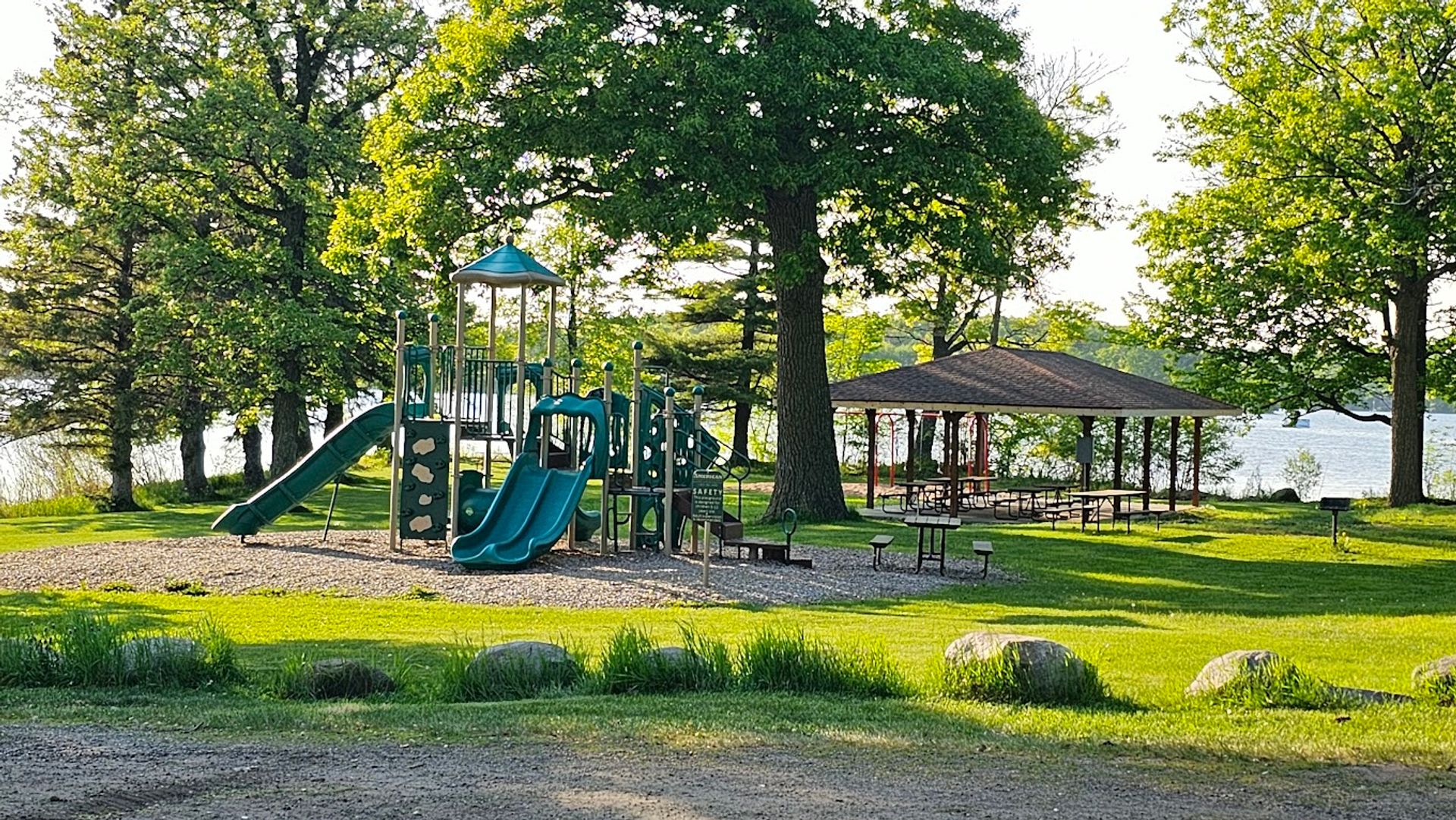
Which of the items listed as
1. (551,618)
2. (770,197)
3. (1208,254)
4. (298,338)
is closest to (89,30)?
(298,338)

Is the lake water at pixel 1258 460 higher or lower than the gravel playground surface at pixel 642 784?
higher

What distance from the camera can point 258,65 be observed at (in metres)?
27.2

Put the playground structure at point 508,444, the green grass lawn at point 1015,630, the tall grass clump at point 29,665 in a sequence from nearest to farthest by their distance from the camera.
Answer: the green grass lawn at point 1015,630 → the tall grass clump at point 29,665 → the playground structure at point 508,444

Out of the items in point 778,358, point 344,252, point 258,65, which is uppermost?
point 258,65

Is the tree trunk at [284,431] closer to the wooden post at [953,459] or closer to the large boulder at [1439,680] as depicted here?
the wooden post at [953,459]

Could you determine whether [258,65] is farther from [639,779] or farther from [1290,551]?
[639,779]

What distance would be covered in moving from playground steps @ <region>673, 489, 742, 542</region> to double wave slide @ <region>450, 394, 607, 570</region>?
3.51ft

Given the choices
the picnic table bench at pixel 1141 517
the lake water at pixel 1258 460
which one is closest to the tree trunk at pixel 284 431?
the lake water at pixel 1258 460

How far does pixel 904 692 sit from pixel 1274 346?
77.4 ft

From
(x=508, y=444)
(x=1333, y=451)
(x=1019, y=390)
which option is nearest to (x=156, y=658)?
(x=508, y=444)

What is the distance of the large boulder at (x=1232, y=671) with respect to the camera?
7.81 metres

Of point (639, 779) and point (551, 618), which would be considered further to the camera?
Result: point (551, 618)

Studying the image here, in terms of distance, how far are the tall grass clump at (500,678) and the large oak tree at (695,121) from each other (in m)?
11.7

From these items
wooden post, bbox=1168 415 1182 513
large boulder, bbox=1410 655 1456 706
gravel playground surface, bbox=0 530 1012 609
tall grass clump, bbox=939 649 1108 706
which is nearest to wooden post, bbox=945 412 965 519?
wooden post, bbox=1168 415 1182 513
